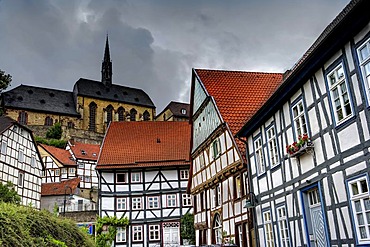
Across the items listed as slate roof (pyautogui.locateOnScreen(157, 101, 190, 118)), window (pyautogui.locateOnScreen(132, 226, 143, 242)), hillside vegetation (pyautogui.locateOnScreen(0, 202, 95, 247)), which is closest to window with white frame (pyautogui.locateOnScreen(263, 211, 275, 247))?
hillside vegetation (pyautogui.locateOnScreen(0, 202, 95, 247))

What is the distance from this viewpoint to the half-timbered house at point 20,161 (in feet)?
107

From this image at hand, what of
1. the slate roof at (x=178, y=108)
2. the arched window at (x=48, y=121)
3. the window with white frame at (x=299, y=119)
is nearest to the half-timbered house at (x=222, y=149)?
the window with white frame at (x=299, y=119)

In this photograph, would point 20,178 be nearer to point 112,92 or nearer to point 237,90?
point 237,90

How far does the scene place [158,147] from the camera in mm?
33938

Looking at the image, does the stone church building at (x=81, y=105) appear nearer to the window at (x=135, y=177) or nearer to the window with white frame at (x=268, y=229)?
the window at (x=135, y=177)

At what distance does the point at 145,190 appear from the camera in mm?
31891

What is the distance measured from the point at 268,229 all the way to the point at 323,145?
4.98 meters

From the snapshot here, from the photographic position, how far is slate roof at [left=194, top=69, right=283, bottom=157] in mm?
19172

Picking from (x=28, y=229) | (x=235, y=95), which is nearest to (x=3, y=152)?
(x=235, y=95)

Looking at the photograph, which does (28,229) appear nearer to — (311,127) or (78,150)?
(311,127)

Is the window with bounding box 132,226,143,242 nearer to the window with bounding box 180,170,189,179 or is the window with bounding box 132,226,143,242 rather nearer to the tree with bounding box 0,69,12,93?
the window with bounding box 180,170,189,179

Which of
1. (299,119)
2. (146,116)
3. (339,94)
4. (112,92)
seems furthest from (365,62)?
(112,92)

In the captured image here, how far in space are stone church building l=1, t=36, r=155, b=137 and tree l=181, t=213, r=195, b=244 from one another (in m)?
45.6

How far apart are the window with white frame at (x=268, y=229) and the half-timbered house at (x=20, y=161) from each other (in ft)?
72.6
